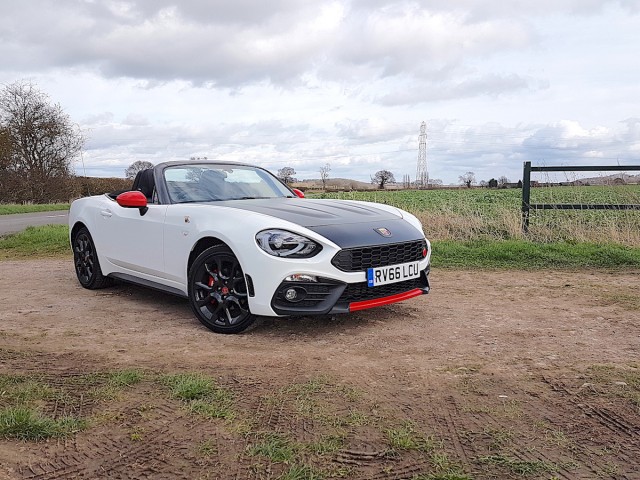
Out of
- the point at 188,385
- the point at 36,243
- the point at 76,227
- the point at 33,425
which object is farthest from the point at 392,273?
the point at 36,243

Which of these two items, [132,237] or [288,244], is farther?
[132,237]

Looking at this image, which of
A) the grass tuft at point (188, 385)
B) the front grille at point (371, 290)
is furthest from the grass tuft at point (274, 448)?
the front grille at point (371, 290)

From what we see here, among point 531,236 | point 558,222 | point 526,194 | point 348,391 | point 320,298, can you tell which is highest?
point 526,194

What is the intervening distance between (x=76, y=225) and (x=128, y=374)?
3.79m

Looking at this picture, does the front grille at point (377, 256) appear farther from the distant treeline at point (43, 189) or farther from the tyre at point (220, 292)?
the distant treeline at point (43, 189)

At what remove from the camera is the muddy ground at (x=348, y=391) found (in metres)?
2.30

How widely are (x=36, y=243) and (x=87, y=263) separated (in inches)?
212

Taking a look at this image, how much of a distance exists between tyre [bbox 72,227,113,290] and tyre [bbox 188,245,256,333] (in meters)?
2.16

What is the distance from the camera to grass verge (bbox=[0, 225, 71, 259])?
10070 mm

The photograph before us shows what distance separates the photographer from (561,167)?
9.92 metres

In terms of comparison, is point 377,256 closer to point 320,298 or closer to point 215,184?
point 320,298

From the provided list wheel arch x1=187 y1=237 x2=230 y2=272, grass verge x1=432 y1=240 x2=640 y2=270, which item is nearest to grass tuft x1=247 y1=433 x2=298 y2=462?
wheel arch x1=187 y1=237 x2=230 y2=272

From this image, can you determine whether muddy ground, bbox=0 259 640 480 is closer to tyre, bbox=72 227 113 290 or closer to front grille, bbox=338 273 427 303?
front grille, bbox=338 273 427 303

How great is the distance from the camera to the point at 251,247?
13.4 ft
